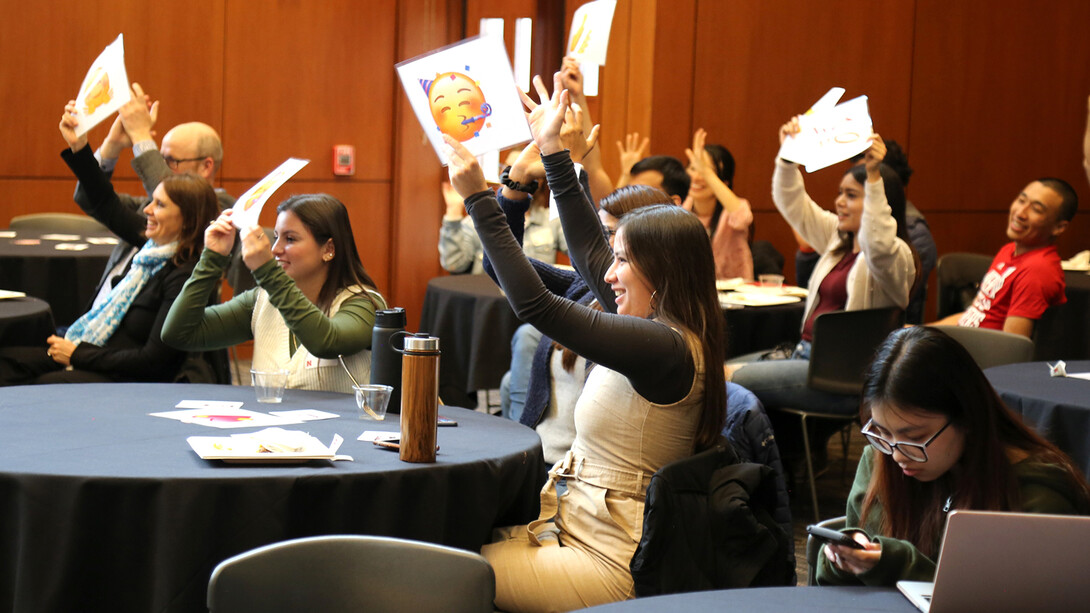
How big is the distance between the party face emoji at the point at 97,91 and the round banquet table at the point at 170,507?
2344 millimetres

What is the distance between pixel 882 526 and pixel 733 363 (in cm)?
298

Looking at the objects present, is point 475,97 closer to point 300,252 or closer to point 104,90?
point 300,252

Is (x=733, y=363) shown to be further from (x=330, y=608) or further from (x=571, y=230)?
(x=330, y=608)

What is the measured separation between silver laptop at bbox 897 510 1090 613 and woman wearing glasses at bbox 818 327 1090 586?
1.05 feet

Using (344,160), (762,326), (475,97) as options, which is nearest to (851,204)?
(762,326)

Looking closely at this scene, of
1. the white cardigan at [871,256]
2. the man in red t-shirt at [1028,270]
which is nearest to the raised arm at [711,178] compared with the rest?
the white cardigan at [871,256]

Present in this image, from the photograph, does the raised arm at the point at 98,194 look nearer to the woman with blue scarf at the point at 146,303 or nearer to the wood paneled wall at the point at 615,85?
the woman with blue scarf at the point at 146,303

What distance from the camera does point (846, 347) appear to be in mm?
4379

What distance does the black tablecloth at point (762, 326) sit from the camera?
199 inches

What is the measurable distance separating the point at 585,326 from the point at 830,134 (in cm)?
258

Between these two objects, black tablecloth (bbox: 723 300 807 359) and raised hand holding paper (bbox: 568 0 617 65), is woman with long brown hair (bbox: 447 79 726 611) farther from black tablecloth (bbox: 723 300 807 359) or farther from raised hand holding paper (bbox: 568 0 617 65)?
black tablecloth (bbox: 723 300 807 359)

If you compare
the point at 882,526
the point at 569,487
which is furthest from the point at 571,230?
the point at 882,526

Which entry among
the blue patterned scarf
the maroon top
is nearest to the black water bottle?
the blue patterned scarf

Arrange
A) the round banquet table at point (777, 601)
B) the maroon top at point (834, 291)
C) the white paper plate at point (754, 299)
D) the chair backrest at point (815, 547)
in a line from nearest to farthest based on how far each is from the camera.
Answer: the round banquet table at point (777, 601) < the chair backrest at point (815, 547) < the maroon top at point (834, 291) < the white paper plate at point (754, 299)
